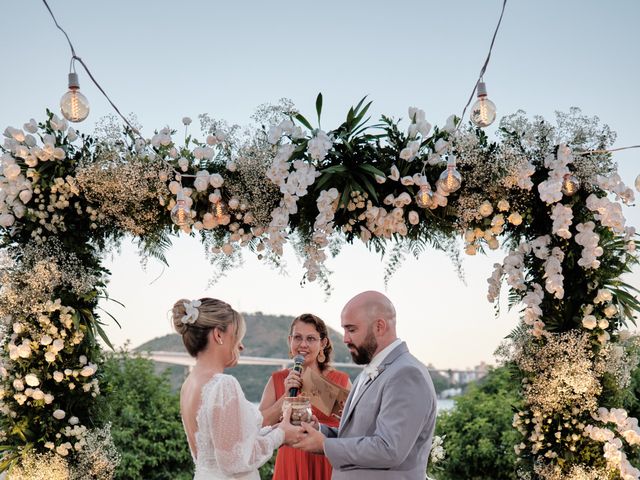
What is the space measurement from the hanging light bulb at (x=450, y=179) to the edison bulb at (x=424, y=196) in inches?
3.3

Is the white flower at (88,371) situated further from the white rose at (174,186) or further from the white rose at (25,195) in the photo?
the white rose at (174,186)

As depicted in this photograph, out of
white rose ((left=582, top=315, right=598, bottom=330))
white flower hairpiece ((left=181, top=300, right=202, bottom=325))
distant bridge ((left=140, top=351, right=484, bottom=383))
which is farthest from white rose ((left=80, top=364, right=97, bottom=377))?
distant bridge ((left=140, top=351, right=484, bottom=383))

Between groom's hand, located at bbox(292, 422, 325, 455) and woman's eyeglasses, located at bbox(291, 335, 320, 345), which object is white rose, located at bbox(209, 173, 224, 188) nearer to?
woman's eyeglasses, located at bbox(291, 335, 320, 345)

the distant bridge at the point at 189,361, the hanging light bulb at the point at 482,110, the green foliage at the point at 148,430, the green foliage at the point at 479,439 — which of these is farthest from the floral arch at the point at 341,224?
the green foliage at the point at 148,430

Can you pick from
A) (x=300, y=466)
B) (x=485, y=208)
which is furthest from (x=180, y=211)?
(x=485, y=208)

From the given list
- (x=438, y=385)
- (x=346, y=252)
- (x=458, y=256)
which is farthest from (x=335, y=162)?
(x=438, y=385)

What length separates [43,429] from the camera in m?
4.83

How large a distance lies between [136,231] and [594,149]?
9.69 ft

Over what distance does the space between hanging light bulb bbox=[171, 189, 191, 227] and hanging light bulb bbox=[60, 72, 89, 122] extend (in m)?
0.74

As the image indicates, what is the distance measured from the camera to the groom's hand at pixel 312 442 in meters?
3.88

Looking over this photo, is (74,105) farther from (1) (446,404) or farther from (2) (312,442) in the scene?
(1) (446,404)

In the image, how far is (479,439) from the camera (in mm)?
9828

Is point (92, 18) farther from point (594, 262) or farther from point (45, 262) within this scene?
point (594, 262)

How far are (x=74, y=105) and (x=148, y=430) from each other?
6696mm
